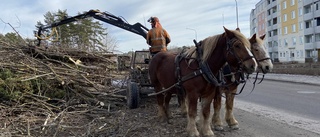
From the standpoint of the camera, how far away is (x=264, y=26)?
68.8 metres

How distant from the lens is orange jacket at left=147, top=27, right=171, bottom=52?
6.99 meters

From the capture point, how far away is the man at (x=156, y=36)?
7.00 metres

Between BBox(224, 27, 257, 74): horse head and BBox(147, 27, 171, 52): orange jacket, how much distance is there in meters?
2.83

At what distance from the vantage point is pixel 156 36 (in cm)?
700

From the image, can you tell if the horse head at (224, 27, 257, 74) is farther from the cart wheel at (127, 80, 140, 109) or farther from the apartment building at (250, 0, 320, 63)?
the apartment building at (250, 0, 320, 63)

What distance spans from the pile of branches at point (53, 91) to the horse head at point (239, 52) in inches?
117

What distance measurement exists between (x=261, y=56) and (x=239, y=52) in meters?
0.49

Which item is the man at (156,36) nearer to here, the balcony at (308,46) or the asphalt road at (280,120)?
the asphalt road at (280,120)

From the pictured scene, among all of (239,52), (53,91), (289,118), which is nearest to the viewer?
(239,52)

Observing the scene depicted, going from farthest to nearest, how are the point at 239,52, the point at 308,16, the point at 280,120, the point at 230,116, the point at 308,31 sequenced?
the point at 308,31 → the point at 308,16 → the point at 280,120 → the point at 230,116 → the point at 239,52

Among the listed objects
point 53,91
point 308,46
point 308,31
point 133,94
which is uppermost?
point 308,31

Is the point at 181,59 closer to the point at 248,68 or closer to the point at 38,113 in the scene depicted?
the point at 248,68

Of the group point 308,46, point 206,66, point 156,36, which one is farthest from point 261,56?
point 308,46

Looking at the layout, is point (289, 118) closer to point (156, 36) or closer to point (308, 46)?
point (156, 36)
